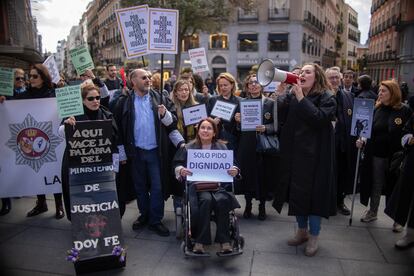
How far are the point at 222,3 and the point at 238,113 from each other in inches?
768

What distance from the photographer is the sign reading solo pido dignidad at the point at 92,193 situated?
11.4 ft

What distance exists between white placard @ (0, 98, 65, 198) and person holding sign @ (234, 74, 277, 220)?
259 cm

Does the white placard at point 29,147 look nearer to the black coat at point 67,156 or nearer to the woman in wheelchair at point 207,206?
the black coat at point 67,156

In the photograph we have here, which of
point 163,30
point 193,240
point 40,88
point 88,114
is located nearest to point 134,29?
point 163,30

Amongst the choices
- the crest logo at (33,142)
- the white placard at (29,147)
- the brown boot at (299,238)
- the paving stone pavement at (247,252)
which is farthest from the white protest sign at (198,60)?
the brown boot at (299,238)

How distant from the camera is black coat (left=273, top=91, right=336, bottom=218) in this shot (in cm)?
377

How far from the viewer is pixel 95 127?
3.79m

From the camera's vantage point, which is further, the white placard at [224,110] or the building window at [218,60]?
the building window at [218,60]

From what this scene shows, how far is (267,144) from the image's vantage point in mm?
4785

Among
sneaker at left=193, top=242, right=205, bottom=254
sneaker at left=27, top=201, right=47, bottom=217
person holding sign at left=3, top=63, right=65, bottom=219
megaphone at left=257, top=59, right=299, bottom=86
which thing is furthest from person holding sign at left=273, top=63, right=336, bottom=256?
sneaker at left=27, top=201, right=47, bottom=217

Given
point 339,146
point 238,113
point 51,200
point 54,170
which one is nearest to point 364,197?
point 339,146

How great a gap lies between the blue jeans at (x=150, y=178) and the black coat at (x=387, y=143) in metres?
2.76

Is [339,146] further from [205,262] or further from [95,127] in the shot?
[95,127]

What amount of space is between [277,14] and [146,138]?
31.9 metres
